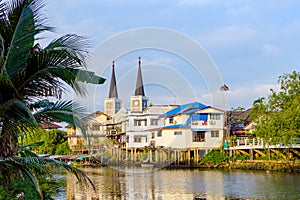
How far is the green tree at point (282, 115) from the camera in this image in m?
29.2

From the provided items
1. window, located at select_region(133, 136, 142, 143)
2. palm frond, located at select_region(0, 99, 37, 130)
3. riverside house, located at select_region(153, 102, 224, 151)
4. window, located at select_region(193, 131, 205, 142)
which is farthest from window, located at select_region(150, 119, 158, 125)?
palm frond, located at select_region(0, 99, 37, 130)

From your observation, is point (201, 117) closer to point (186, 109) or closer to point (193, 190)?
point (186, 109)

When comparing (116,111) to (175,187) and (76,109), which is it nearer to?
(175,187)

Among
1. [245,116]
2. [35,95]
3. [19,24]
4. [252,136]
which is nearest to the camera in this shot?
[19,24]

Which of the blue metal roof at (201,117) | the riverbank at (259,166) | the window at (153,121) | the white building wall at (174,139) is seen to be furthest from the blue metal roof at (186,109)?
the riverbank at (259,166)

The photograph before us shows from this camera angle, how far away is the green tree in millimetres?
29156

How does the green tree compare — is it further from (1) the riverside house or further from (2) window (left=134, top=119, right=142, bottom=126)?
(2) window (left=134, top=119, right=142, bottom=126)

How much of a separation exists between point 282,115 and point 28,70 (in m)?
23.6

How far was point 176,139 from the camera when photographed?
44.0 meters

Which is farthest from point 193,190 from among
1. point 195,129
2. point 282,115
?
point 195,129

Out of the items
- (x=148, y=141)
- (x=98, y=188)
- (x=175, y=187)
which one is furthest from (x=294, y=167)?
(x=148, y=141)

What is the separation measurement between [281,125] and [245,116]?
17.0m

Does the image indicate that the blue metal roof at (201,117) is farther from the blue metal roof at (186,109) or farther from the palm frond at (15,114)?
the palm frond at (15,114)

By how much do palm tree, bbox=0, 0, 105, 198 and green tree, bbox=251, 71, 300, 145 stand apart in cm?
2233
